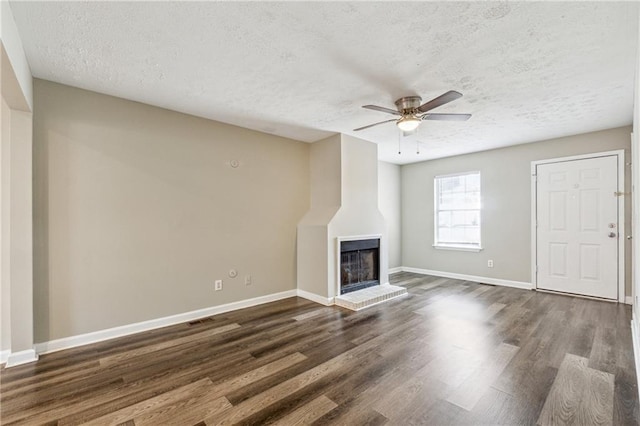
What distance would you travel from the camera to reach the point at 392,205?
21.4ft

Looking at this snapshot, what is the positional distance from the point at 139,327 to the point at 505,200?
5.93 m

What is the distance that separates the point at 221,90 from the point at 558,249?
5.48 meters

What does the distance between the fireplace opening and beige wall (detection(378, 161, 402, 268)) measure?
4.85 ft

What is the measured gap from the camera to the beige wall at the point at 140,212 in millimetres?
2748

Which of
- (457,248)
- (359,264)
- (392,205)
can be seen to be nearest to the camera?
(359,264)

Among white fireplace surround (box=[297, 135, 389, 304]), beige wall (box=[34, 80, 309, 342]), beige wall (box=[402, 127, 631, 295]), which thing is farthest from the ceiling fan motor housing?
beige wall (box=[402, 127, 631, 295])

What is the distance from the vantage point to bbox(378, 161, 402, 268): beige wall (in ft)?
20.7

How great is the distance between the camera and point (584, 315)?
11.7 feet

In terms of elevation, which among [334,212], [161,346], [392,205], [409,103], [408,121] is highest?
[409,103]

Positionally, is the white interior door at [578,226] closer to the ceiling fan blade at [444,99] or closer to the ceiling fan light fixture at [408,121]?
the ceiling fan light fixture at [408,121]

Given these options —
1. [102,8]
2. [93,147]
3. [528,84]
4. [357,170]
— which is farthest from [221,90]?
[528,84]

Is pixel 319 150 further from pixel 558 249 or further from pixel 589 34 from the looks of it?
pixel 558 249

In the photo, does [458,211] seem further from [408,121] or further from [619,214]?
[408,121]

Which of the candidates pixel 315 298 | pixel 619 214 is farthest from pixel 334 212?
pixel 619 214
